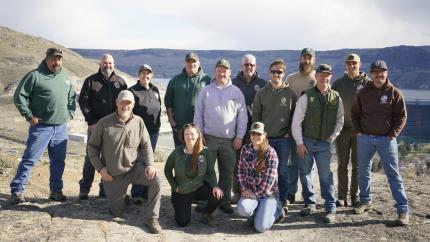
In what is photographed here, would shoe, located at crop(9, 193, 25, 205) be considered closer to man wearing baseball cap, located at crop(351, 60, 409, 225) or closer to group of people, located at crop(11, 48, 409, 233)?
group of people, located at crop(11, 48, 409, 233)

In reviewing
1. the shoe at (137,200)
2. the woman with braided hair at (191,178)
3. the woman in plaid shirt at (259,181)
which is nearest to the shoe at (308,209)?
the woman in plaid shirt at (259,181)

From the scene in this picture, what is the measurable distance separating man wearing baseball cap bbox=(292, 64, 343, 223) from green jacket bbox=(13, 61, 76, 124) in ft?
12.0

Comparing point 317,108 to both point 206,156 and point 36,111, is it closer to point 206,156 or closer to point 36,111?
point 206,156

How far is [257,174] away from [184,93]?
1.90 meters

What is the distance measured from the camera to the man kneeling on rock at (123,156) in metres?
6.36

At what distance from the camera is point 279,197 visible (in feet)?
23.7

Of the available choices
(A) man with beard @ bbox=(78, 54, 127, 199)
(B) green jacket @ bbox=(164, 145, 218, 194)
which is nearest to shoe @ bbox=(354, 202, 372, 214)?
(B) green jacket @ bbox=(164, 145, 218, 194)

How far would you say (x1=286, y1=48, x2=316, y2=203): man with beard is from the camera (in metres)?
7.27

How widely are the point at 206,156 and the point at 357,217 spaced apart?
2625mm

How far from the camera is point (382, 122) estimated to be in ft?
21.5

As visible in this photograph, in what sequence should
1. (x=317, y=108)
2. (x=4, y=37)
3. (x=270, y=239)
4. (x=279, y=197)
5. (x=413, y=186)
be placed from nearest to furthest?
(x=270, y=239) < (x=317, y=108) < (x=279, y=197) < (x=413, y=186) < (x=4, y=37)

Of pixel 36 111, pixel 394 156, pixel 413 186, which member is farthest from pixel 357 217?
pixel 36 111

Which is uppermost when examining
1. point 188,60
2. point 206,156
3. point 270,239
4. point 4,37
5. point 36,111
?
point 4,37

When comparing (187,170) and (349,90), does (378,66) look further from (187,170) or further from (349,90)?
(187,170)
